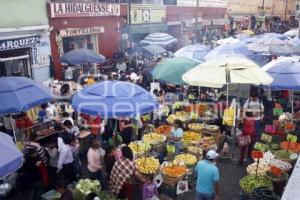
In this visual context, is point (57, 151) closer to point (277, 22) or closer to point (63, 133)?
point (63, 133)

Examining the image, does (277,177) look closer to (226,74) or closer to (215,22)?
(226,74)

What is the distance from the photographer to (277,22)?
5472 cm

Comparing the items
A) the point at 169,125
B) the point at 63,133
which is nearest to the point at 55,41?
the point at 169,125

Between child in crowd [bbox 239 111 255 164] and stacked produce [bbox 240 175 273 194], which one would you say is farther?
child in crowd [bbox 239 111 255 164]

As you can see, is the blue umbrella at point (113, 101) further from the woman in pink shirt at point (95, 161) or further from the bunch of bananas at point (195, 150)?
the bunch of bananas at point (195, 150)

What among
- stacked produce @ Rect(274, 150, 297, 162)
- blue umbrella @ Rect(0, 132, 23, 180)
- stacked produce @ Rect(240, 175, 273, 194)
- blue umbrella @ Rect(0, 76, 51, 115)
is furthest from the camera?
stacked produce @ Rect(274, 150, 297, 162)

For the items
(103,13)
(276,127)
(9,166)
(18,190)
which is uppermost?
(103,13)

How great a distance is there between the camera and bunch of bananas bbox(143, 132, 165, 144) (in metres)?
9.74

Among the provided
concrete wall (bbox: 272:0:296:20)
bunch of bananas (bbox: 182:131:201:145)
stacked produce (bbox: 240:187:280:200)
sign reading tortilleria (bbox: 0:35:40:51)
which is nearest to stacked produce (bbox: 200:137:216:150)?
bunch of bananas (bbox: 182:131:201:145)

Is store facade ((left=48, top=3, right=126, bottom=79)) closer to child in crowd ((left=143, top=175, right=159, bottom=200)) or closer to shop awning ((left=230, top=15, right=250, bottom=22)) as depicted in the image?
child in crowd ((left=143, top=175, right=159, bottom=200))

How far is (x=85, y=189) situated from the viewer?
6.80 metres

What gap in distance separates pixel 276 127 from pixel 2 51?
1126cm

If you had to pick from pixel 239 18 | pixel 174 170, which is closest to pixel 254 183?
pixel 174 170

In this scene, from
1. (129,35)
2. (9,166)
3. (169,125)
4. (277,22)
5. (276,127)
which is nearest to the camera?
(9,166)
